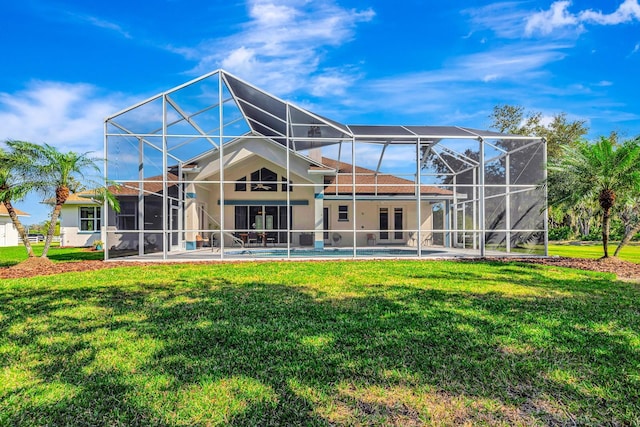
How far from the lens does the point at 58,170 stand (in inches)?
500

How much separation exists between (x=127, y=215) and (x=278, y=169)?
889 centimetres

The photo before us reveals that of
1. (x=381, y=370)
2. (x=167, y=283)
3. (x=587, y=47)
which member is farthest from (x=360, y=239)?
(x=381, y=370)

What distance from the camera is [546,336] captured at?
4617 mm

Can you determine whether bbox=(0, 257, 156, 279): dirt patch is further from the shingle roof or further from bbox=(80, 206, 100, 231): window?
bbox=(80, 206, 100, 231): window

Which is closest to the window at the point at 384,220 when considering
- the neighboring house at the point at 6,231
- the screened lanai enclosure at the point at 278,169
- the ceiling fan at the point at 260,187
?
the screened lanai enclosure at the point at 278,169

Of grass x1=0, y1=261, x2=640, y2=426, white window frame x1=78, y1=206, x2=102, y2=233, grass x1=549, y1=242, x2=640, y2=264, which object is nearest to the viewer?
grass x1=0, y1=261, x2=640, y2=426

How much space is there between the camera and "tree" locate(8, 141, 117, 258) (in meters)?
12.4

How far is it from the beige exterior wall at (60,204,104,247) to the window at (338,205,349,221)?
17269 mm

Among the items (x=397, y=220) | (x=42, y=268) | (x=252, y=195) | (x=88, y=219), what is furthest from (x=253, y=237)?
(x=88, y=219)

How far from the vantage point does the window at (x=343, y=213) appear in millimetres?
23709

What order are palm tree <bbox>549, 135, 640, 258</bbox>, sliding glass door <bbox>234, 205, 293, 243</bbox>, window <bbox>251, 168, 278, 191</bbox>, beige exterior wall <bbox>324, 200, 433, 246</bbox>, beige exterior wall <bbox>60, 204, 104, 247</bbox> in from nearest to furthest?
palm tree <bbox>549, 135, 640, 258</bbox>
window <bbox>251, 168, 278, 191</bbox>
sliding glass door <bbox>234, 205, 293, 243</bbox>
beige exterior wall <bbox>324, 200, 433, 246</bbox>
beige exterior wall <bbox>60, 204, 104, 247</bbox>

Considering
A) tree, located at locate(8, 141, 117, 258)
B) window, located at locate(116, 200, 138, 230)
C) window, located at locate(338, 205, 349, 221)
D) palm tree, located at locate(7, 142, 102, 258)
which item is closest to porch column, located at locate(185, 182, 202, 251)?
window, located at locate(116, 200, 138, 230)

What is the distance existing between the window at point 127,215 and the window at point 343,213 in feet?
39.1

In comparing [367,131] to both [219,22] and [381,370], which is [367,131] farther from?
[381,370]
